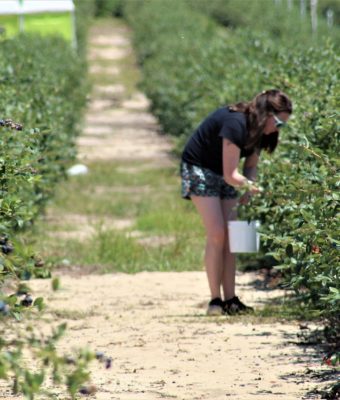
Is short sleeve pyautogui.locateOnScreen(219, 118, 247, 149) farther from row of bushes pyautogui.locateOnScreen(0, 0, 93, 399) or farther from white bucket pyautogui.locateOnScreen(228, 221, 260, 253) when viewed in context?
row of bushes pyautogui.locateOnScreen(0, 0, 93, 399)

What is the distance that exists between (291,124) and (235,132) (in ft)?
2.81

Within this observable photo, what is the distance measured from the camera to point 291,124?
835cm

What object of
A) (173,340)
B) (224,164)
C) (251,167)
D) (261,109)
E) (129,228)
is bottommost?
(129,228)

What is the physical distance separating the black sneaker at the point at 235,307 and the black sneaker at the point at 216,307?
1.0 inches

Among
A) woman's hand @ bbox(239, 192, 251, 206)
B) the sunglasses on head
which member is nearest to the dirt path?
woman's hand @ bbox(239, 192, 251, 206)

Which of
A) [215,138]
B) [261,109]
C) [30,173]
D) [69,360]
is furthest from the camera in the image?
[215,138]

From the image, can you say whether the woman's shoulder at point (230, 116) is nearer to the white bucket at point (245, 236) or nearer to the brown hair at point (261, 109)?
the brown hair at point (261, 109)

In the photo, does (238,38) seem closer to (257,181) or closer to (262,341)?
(257,181)

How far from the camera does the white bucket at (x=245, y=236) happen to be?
764 centimetres

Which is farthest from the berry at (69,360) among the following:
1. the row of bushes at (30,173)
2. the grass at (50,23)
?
the grass at (50,23)

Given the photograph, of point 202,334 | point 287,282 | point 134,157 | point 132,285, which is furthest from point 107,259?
point 134,157

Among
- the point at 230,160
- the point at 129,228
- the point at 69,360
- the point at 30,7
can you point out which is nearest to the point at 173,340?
the point at 230,160

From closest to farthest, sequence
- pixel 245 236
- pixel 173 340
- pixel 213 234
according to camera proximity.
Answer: pixel 173 340 < pixel 245 236 < pixel 213 234

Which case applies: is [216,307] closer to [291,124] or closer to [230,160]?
[230,160]
